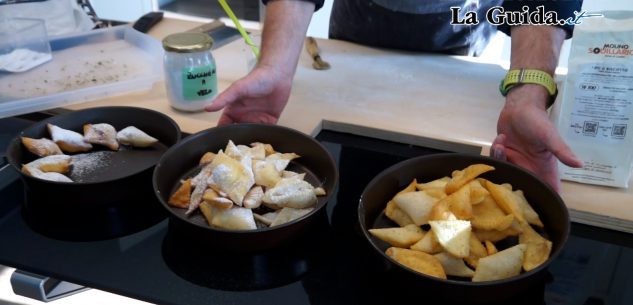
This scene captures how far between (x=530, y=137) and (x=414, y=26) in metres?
0.62

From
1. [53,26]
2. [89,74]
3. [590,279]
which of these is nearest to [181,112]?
[89,74]

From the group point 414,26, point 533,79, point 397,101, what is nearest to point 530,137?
point 533,79

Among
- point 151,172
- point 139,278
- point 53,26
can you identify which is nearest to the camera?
point 139,278

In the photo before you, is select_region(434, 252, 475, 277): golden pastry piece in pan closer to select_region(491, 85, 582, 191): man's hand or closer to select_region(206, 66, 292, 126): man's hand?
select_region(491, 85, 582, 191): man's hand

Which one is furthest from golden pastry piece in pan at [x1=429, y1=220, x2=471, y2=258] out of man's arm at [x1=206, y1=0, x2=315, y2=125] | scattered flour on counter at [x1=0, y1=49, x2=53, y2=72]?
scattered flour on counter at [x1=0, y1=49, x2=53, y2=72]

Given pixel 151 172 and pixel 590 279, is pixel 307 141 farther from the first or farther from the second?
pixel 590 279

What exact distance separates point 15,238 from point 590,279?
85 centimetres

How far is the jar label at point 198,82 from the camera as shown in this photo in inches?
48.2

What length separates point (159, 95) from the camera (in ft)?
4.42

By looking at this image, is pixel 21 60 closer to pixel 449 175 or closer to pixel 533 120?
pixel 449 175

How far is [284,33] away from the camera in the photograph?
130cm

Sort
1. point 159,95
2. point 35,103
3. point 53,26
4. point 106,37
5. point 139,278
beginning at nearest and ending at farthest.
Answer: point 139,278, point 35,103, point 159,95, point 106,37, point 53,26

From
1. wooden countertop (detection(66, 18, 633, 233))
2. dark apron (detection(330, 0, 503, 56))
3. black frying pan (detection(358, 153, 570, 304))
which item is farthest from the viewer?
dark apron (detection(330, 0, 503, 56))

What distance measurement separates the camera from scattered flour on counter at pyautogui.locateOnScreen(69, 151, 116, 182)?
39.2 inches
